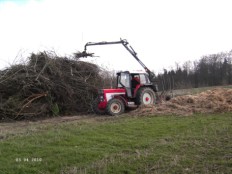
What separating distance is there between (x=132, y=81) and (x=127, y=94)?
2.69 ft

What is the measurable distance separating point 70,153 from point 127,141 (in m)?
1.59

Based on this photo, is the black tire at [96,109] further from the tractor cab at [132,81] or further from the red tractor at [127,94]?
the tractor cab at [132,81]

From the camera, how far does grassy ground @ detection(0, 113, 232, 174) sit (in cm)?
520

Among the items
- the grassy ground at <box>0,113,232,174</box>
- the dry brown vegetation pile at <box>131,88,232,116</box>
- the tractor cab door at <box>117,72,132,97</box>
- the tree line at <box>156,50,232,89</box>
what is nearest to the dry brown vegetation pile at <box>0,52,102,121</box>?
the tractor cab door at <box>117,72,132,97</box>

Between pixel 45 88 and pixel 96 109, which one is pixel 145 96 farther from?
pixel 45 88

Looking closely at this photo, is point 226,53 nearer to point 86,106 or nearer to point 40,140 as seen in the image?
point 86,106

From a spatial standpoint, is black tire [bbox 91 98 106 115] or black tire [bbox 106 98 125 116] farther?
black tire [bbox 91 98 106 115]

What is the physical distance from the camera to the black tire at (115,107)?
13.8m

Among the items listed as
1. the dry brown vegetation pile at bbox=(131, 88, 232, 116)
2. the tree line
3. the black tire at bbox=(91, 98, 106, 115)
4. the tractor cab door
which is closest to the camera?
the dry brown vegetation pile at bbox=(131, 88, 232, 116)

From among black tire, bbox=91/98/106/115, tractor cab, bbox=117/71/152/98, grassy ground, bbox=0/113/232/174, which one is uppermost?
tractor cab, bbox=117/71/152/98

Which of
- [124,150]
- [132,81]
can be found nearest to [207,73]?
[132,81]

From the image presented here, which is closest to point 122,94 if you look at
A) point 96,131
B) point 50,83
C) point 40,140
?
point 50,83

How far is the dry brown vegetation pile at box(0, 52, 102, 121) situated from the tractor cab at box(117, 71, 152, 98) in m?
2.43

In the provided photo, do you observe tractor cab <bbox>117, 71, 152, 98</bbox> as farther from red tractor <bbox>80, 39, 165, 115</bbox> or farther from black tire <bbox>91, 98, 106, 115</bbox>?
black tire <bbox>91, 98, 106, 115</bbox>
